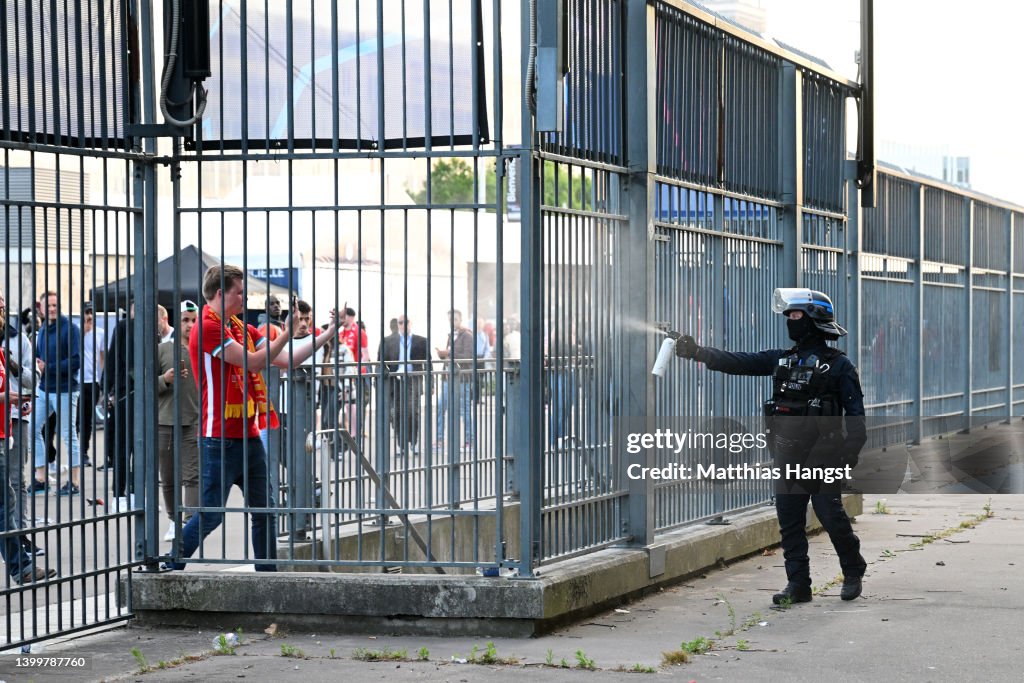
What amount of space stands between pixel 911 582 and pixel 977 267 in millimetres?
15294

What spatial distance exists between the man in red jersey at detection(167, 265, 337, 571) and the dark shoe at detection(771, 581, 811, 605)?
2.82 metres

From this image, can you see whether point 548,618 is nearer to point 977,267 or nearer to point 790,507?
point 790,507

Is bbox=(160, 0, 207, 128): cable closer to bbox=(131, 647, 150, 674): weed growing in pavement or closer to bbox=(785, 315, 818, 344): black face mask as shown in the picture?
bbox=(131, 647, 150, 674): weed growing in pavement

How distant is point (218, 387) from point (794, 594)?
11.2ft

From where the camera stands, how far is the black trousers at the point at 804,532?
899cm

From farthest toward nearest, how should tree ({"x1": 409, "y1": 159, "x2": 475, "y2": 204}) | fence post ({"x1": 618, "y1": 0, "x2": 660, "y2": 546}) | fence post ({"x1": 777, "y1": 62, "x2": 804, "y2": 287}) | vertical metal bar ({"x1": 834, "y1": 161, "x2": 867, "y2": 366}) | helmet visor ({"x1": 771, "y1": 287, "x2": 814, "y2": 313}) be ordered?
1. tree ({"x1": 409, "y1": 159, "x2": 475, "y2": 204})
2. vertical metal bar ({"x1": 834, "y1": 161, "x2": 867, "y2": 366})
3. fence post ({"x1": 777, "y1": 62, "x2": 804, "y2": 287})
4. fence post ({"x1": 618, "y1": 0, "x2": 660, "y2": 546})
5. helmet visor ({"x1": 771, "y1": 287, "x2": 814, "y2": 313})

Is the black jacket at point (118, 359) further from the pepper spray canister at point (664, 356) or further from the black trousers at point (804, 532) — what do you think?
the black trousers at point (804, 532)

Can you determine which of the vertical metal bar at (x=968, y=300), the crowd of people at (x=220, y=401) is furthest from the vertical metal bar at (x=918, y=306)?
the crowd of people at (x=220, y=401)

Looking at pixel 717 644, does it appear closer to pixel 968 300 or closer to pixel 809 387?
pixel 809 387

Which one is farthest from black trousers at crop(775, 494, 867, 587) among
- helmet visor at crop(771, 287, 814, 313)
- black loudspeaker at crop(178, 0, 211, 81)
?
black loudspeaker at crop(178, 0, 211, 81)

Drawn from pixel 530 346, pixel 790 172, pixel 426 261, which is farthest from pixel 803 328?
pixel 790 172

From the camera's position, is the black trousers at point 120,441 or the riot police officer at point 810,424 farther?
the riot police officer at point 810,424

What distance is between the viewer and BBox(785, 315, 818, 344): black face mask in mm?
9086

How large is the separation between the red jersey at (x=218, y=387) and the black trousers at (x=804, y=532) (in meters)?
3.01
